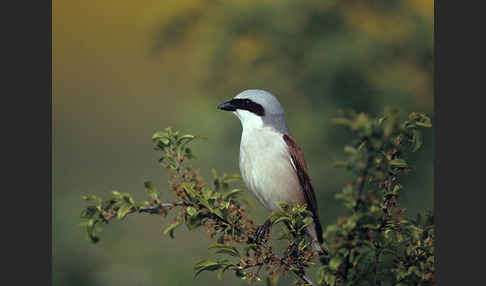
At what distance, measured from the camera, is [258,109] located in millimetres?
2797

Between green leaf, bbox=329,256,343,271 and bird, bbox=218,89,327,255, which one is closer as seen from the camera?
green leaf, bbox=329,256,343,271

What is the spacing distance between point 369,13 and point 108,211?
2.26 metres

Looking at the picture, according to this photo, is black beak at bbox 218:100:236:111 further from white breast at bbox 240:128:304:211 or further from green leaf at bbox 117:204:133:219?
green leaf at bbox 117:204:133:219

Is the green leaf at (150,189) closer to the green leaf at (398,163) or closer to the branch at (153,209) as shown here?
the branch at (153,209)

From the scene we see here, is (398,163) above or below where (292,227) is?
above

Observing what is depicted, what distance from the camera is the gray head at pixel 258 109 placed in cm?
276

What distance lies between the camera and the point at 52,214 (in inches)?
114

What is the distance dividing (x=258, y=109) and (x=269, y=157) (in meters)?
0.24

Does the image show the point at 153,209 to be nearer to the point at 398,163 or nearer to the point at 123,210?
the point at 123,210

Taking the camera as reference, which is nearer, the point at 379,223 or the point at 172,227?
the point at 379,223

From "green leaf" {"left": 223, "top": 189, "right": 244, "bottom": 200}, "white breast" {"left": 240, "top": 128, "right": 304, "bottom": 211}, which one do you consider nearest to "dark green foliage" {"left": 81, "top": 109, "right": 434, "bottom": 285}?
"green leaf" {"left": 223, "top": 189, "right": 244, "bottom": 200}

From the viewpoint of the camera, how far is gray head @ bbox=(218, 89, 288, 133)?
2764 millimetres

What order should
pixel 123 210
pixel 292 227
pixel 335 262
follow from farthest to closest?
pixel 292 227 < pixel 123 210 < pixel 335 262

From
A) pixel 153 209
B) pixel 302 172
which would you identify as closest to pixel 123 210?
A: pixel 153 209
